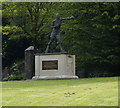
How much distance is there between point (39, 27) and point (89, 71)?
243 inches

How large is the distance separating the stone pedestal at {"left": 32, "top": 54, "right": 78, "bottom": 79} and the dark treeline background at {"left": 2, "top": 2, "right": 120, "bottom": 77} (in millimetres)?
5137

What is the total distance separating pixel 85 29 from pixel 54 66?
6.59 meters

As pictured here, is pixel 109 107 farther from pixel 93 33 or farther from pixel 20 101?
pixel 93 33

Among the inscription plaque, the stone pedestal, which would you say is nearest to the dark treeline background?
the stone pedestal

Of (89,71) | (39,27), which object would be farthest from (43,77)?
(39,27)

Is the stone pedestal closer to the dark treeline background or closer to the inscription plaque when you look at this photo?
the inscription plaque

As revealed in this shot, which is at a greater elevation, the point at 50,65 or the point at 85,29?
the point at 85,29

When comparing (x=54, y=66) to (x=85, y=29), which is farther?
(x=85, y=29)

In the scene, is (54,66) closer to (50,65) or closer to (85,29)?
(50,65)

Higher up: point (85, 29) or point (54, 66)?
point (85, 29)

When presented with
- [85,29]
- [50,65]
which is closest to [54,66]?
[50,65]

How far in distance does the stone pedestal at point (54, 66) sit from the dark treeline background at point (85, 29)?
5137mm

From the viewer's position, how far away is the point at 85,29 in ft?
73.5

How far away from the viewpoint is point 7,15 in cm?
2652
